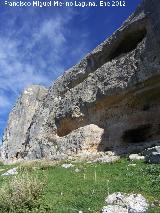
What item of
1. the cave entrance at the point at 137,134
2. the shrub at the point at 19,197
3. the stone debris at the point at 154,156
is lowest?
the shrub at the point at 19,197

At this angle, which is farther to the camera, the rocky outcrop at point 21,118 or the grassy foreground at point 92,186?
the rocky outcrop at point 21,118

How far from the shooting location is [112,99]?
3984 centimetres

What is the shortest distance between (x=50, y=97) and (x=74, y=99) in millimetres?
7449

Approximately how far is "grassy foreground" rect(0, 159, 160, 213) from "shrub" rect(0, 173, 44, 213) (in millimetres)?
124

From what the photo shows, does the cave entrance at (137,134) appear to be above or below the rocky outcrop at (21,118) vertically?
below

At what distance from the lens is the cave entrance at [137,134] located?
38812 millimetres

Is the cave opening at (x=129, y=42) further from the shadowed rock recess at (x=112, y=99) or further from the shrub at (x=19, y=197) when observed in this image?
the shrub at (x=19, y=197)

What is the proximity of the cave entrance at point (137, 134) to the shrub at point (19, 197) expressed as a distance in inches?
809

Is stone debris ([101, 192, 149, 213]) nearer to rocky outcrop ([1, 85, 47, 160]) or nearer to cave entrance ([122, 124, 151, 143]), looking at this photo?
cave entrance ([122, 124, 151, 143])

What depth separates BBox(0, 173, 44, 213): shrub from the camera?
1873 cm

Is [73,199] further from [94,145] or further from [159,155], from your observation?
[94,145]

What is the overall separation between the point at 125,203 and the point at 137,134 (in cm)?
2267

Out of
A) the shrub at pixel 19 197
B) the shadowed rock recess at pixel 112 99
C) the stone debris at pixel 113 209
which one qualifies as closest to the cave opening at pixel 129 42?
the shadowed rock recess at pixel 112 99

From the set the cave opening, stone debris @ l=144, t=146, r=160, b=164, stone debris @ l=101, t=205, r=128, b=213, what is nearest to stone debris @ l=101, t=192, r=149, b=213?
stone debris @ l=101, t=205, r=128, b=213
